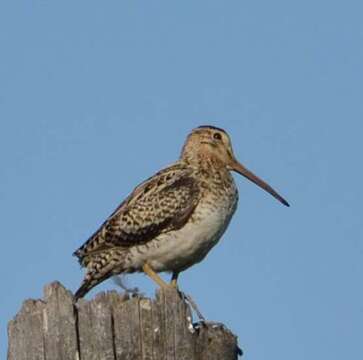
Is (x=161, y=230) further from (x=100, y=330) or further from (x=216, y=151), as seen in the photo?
(x=100, y=330)

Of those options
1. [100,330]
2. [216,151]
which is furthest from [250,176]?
[100,330]

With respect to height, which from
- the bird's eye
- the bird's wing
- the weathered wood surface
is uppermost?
the bird's eye

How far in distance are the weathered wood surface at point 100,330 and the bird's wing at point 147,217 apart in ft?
16.8

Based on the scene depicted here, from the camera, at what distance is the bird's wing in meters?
10.5

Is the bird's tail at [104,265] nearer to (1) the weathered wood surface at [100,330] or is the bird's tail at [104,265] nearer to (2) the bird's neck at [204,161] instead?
(2) the bird's neck at [204,161]

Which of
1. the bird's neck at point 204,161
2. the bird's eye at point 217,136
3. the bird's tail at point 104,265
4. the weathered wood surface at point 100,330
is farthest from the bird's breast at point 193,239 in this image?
the weathered wood surface at point 100,330

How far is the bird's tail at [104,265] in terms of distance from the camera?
10.5m

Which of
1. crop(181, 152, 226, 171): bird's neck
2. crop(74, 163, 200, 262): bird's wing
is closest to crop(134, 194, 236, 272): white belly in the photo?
crop(74, 163, 200, 262): bird's wing

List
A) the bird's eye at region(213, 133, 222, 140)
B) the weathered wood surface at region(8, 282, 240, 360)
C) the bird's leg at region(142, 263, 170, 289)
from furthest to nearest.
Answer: the bird's eye at region(213, 133, 222, 140) < the bird's leg at region(142, 263, 170, 289) < the weathered wood surface at region(8, 282, 240, 360)

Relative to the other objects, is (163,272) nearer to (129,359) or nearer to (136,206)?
(136,206)

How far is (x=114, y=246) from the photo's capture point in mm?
10531

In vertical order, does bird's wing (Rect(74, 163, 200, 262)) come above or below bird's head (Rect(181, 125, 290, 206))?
below

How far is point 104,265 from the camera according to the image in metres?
10.5

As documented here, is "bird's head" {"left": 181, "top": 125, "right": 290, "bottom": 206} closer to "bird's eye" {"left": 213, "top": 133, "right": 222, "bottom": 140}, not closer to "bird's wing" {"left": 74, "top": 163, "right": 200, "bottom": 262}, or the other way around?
"bird's eye" {"left": 213, "top": 133, "right": 222, "bottom": 140}
